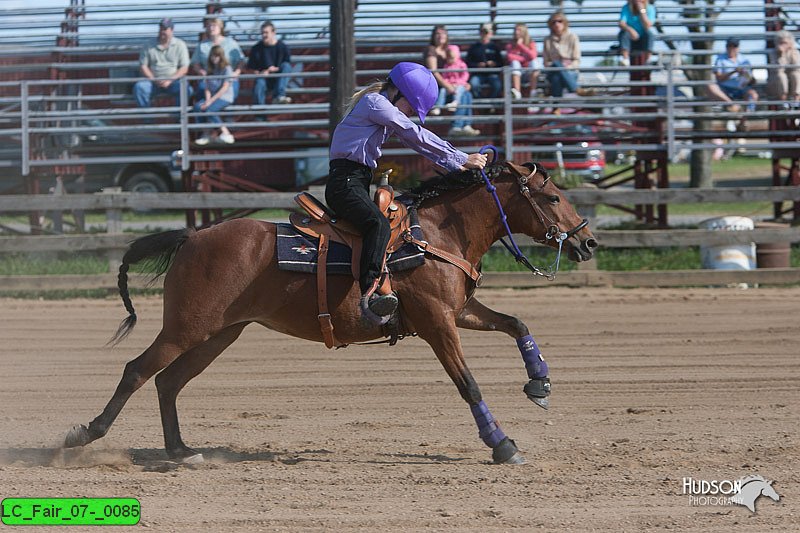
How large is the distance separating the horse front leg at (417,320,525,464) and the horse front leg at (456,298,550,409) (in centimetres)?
37

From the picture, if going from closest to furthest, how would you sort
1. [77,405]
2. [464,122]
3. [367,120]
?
[367,120] < [77,405] < [464,122]

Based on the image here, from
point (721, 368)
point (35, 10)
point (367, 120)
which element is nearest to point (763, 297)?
point (721, 368)

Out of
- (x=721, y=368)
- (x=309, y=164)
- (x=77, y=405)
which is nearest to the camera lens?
(x=77, y=405)

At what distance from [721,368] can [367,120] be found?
15.5 feet

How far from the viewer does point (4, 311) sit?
523 inches

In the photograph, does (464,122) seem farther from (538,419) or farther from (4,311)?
(538,419)

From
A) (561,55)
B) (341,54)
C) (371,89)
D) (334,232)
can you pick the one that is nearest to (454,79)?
(561,55)

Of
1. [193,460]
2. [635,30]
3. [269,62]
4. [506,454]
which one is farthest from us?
[635,30]

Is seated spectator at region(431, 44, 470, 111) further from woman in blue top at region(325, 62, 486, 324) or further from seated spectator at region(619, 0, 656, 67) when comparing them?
woman in blue top at region(325, 62, 486, 324)

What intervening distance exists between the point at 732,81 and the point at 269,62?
25.4 feet

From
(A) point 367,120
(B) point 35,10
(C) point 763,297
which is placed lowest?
(C) point 763,297

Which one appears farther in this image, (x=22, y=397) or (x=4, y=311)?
(x=4, y=311)
